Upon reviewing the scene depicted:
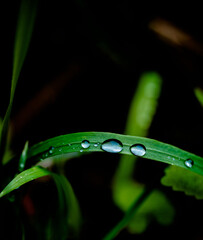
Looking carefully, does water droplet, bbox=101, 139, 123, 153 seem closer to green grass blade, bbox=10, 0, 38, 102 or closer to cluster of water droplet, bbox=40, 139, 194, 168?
cluster of water droplet, bbox=40, 139, 194, 168

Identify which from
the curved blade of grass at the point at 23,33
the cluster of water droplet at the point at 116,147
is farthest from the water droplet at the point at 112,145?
the curved blade of grass at the point at 23,33

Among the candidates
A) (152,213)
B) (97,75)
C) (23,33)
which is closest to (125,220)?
(152,213)

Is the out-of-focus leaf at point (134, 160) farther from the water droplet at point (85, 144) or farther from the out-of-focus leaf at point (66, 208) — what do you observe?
the water droplet at point (85, 144)

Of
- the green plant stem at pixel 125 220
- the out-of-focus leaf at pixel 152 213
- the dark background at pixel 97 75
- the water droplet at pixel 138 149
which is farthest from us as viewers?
the dark background at pixel 97 75

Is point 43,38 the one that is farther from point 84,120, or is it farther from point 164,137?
point 164,137

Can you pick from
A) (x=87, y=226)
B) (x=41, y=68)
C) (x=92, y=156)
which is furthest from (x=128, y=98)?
(x=87, y=226)

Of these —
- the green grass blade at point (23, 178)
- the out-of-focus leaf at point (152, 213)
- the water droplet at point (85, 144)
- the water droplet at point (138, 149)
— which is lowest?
the out-of-focus leaf at point (152, 213)
